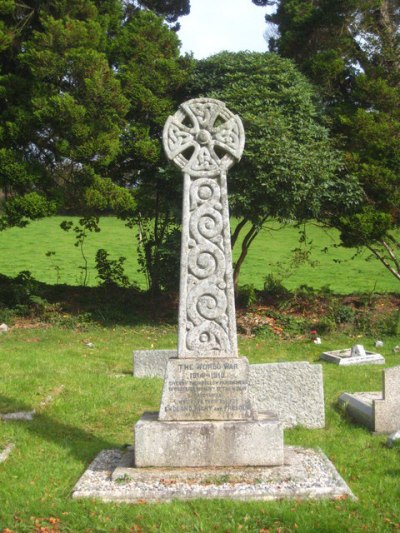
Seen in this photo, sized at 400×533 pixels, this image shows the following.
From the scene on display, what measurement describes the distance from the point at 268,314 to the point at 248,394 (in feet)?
35.2

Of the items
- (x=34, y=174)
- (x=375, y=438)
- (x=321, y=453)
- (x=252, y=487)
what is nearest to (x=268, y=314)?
(x=34, y=174)

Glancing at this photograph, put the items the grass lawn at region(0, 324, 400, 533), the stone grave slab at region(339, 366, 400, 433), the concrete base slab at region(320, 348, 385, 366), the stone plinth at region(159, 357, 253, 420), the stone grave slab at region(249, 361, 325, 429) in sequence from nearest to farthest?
the grass lawn at region(0, 324, 400, 533) < the stone plinth at region(159, 357, 253, 420) < the stone grave slab at region(339, 366, 400, 433) < the stone grave slab at region(249, 361, 325, 429) < the concrete base slab at region(320, 348, 385, 366)

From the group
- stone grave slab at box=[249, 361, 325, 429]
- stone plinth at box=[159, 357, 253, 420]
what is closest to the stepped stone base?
stone plinth at box=[159, 357, 253, 420]

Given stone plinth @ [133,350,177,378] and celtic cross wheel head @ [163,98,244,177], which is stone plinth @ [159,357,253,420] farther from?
stone plinth @ [133,350,177,378]

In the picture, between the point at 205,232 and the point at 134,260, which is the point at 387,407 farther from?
the point at 134,260

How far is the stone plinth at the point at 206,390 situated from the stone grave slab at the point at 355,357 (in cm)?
666

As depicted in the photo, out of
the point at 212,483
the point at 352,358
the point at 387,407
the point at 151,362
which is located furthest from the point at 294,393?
the point at 352,358

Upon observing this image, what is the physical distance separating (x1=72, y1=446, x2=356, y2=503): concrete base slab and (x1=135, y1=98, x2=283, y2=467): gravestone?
159mm

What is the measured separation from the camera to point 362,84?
1767 centimetres

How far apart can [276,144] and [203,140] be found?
8.72 metres

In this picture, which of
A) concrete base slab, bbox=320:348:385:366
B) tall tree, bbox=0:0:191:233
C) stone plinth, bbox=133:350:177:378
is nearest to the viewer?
stone plinth, bbox=133:350:177:378

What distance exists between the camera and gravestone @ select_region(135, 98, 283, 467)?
261 inches

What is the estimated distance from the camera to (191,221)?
23.2ft

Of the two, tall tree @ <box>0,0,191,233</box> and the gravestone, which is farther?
tall tree @ <box>0,0,191,233</box>
